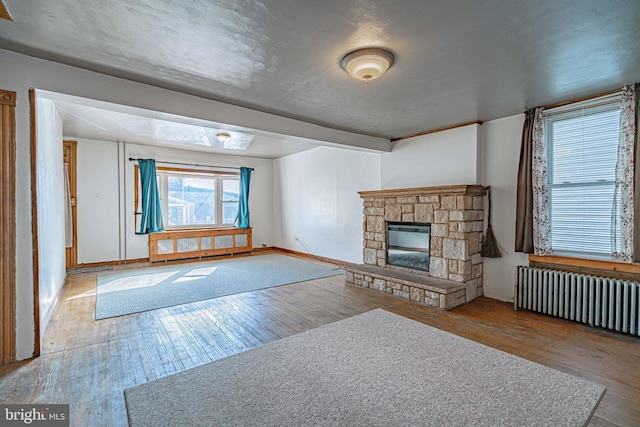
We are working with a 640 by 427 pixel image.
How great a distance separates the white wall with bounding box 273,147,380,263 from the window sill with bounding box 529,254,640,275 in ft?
9.25

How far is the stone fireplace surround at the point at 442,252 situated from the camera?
3824 mm

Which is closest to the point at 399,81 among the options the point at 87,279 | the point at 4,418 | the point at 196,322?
the point at 196,322

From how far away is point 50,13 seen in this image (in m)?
1.83

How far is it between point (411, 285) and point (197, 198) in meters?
5.69

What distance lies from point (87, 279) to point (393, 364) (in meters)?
5.42

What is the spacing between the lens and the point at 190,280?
16.6ft

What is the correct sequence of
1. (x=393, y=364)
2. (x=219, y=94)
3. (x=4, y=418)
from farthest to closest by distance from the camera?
1. (x=219, y=94)
2. (x=393, y=364)
3. (x=4, y=418)

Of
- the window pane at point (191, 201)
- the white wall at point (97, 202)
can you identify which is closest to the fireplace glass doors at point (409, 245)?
the window pane at point (191, 201)

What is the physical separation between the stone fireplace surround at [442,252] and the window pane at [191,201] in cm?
451

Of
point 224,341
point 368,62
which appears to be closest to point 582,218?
point 368,62

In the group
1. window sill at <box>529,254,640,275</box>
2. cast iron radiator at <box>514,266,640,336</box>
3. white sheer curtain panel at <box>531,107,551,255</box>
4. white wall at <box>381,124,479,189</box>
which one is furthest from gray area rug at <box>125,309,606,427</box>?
white wall at <box>381,124,479,189</box>

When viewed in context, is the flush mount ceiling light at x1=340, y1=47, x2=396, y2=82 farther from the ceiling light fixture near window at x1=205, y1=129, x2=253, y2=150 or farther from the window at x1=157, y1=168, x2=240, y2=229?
the window at x1=157, y1=168, x2=240, y2=229

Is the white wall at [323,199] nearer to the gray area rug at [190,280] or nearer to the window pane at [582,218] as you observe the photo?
the gray area rug at [190,280]

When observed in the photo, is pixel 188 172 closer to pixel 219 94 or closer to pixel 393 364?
pixel 219 94
